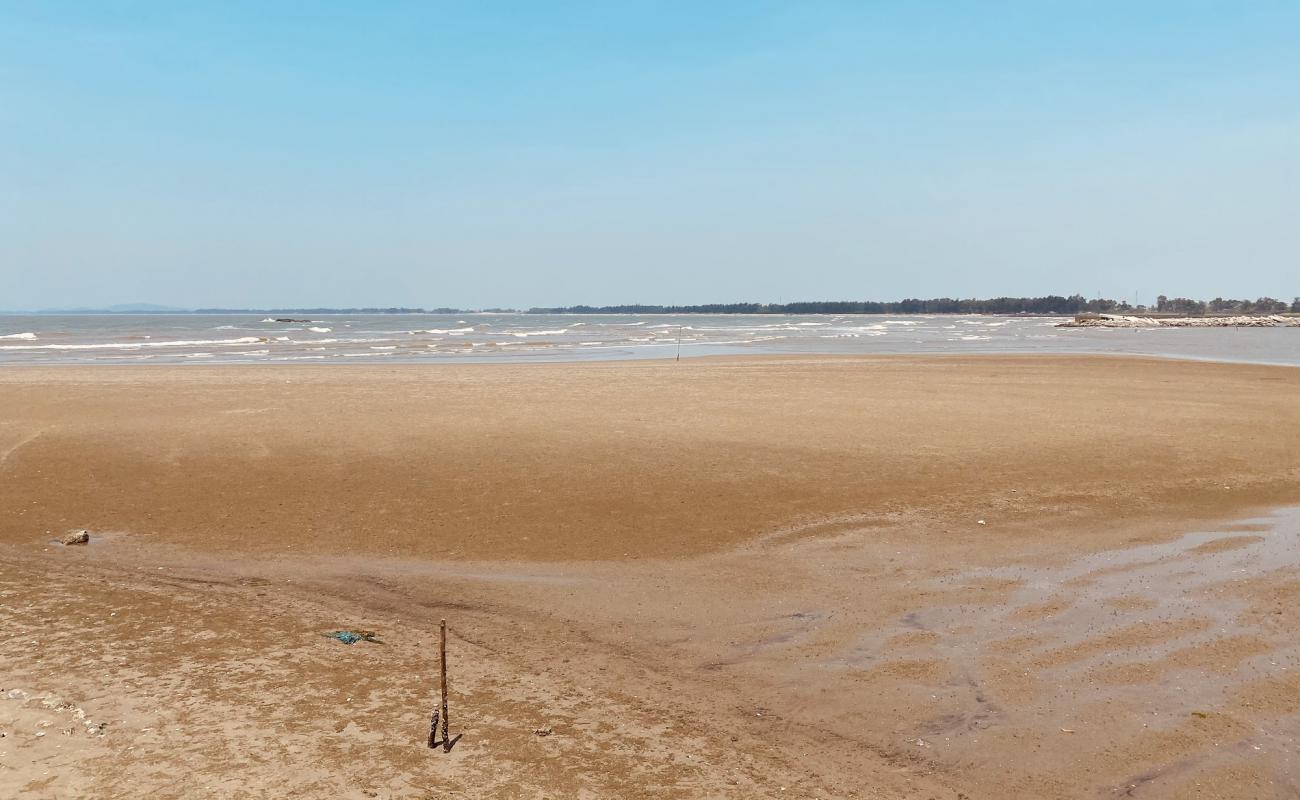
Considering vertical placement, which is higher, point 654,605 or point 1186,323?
point 1186,323

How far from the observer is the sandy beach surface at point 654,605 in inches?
243

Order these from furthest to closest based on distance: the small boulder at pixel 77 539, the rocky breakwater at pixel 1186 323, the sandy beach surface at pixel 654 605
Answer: the rocky breakwater at pixel 1186 323 → the small boulder at pixel 77 539 → the sandy beach surface at pixel 654 605

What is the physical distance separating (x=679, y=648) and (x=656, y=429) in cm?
1094

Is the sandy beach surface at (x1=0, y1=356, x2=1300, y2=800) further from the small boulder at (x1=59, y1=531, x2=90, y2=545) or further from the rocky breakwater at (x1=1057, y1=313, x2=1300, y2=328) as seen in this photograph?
the rocky breakwater at (x1=1057, y1=313, x2=1300, y2=328)

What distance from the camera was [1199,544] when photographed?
11680 millimetres

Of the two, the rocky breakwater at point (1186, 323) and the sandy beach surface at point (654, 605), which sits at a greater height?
the rocky breakwater at point (1186, 323)

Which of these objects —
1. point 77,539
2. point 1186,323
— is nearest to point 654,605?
point 77,539

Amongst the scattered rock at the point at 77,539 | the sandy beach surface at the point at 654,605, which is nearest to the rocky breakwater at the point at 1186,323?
the sandy beach surface at the point at 654,605

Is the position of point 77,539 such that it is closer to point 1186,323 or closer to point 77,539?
point 77,539

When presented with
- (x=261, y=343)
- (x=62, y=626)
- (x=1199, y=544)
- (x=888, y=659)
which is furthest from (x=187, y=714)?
(x=261, y=343)

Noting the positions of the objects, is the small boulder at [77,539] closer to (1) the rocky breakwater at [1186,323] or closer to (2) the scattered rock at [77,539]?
(2) the scattered rock at [77,539]

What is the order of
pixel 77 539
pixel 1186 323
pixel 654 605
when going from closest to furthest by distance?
pixel 654 605, pixel 77 539, pixel 1186 323

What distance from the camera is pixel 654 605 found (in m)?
9.68

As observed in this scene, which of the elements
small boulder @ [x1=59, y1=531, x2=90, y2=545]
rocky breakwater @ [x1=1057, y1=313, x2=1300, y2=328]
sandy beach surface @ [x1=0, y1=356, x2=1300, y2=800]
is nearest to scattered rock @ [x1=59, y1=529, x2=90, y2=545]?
small boulder @ [x1=59, y1=531, x2=90, y2=545]
